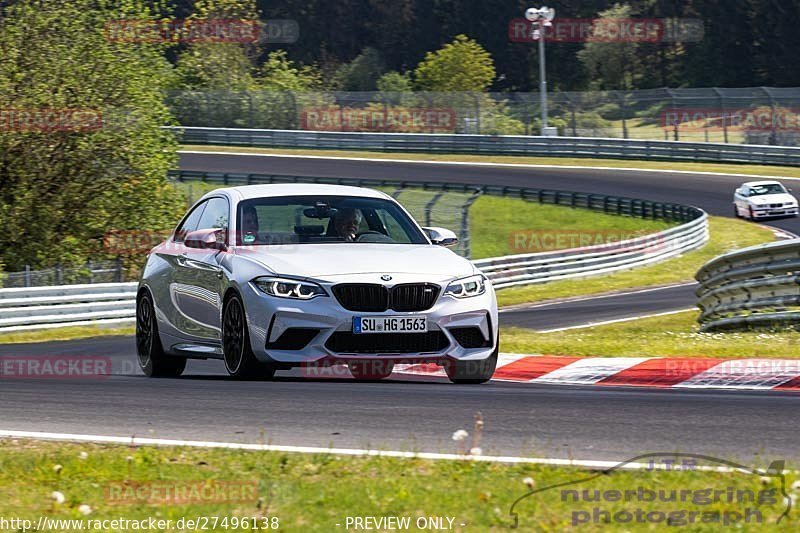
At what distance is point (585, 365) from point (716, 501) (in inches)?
232

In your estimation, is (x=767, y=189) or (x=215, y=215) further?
(x=767, y=189)

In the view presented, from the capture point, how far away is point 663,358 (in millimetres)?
10703

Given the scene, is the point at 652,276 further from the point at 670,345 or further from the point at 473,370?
the point at 473,370

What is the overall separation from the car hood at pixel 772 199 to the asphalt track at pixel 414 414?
106 feet

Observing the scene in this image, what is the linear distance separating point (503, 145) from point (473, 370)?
50.4 m

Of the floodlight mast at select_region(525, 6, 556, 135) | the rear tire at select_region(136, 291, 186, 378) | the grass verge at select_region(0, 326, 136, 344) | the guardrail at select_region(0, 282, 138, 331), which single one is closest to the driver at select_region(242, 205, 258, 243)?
the rear tire at select_region(136, 291, 186, 378)

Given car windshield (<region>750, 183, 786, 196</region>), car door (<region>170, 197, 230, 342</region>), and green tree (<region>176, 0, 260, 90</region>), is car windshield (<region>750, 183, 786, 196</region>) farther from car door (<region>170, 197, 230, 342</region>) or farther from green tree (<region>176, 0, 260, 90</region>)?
green tree (<region>176, 0, 260, 90</region>)

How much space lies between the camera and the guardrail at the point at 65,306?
2339cm

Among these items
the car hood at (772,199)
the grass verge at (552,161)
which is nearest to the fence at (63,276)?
the car hood at (772,199)

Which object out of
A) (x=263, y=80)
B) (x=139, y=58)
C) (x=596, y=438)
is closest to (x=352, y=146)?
(x=263, y=80)

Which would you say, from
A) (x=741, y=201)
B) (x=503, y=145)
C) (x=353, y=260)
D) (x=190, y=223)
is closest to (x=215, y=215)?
(x=190, y=223)

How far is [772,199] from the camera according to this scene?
133 ft

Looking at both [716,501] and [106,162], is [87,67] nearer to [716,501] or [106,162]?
[106,162]

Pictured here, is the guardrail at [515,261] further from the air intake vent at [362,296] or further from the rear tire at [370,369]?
the air intake vent at [362,296]
